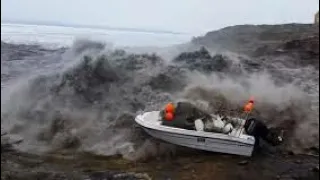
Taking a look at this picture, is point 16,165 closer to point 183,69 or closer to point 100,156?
point 100,156

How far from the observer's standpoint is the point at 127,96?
1245 cm

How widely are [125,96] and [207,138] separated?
414cm

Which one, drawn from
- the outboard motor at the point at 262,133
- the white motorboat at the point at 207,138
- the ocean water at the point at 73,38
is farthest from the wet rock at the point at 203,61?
the outboard motor at the point at 262,133

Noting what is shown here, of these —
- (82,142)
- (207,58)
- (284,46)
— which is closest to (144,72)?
(207,58)

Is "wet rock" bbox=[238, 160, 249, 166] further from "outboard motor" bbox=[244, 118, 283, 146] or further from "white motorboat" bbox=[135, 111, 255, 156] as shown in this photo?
"outboard motor" bbox=[244, 118, 283, 146]

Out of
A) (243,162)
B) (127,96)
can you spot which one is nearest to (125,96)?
(127,96)

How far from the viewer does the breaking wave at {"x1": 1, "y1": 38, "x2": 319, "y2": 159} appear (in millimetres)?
9727

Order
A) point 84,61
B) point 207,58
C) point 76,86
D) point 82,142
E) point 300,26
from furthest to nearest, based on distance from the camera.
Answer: point 300,26 < point 207,58 < point 84,61 < point 76,86 < point 82,142

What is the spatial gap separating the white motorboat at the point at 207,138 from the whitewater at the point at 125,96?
244mm

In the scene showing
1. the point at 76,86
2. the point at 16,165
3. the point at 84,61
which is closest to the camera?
the point at 16,165

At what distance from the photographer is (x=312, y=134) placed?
367 inches

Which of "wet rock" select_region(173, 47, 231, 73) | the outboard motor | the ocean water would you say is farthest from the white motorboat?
the ocean water

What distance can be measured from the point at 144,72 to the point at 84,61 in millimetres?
1876

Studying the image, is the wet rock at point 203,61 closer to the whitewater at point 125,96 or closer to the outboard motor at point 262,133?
the whitewater at point 125,96
